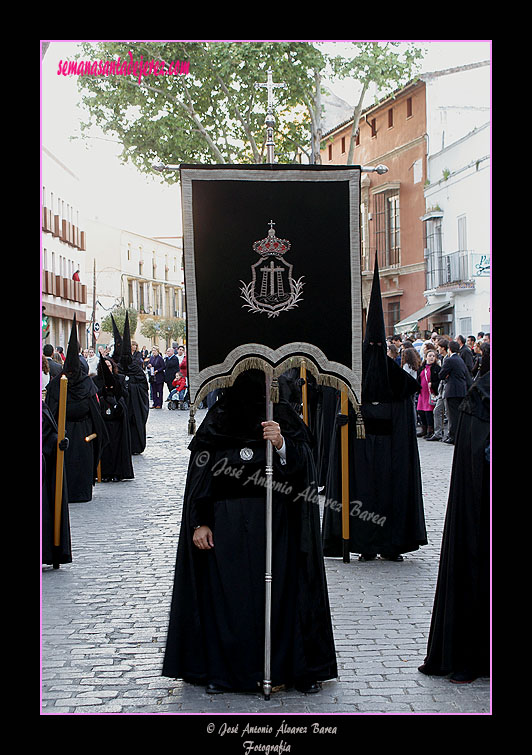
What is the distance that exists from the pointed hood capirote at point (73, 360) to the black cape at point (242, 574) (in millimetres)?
4795

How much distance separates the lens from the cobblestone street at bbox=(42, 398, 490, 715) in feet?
15.8

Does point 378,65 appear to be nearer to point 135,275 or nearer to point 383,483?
point 383,483

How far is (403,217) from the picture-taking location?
3906cm

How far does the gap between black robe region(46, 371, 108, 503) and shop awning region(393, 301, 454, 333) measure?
78.4 ft

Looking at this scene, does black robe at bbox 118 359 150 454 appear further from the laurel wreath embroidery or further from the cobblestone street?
the laurel wreath embroidery

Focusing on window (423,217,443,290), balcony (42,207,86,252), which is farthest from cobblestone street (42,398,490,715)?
window (423,217,443,290)

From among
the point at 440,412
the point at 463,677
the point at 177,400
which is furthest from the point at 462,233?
the point at 463,677

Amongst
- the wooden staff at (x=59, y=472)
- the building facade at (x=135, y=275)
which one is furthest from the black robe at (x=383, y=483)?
the building facade at (x=135, y=275)

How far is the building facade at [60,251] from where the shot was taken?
111 feet

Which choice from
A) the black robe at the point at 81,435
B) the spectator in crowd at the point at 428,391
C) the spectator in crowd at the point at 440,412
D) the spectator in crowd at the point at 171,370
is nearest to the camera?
the black robe at the point at 81,435

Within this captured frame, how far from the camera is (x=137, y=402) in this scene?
16.6 meters

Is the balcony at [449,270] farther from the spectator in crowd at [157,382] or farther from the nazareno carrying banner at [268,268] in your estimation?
the nazareno carrying banner at [268,268]

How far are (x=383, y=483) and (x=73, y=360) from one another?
3895mm
